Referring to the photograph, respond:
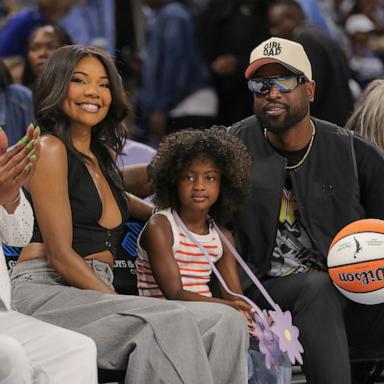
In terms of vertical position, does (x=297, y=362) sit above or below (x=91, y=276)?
below

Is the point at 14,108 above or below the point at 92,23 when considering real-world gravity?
below

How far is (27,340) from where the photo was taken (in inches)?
182

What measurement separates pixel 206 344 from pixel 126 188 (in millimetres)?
1259

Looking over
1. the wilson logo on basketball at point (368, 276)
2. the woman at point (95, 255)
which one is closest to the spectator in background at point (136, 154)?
the woman at point (95, 255)

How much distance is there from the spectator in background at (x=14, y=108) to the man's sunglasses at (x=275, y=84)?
1843 millimetres

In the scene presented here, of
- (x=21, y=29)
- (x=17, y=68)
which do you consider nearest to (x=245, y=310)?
(x=17, y=68)

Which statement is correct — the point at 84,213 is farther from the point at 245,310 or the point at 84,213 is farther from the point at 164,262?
the point at 245,310

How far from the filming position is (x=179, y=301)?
199 inches

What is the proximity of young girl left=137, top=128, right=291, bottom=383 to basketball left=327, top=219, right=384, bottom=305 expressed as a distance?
1.39ft

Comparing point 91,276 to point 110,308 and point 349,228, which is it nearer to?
point 110,308

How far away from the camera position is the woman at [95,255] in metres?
4.80

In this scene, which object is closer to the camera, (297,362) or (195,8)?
(297,362)

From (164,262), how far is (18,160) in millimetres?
923

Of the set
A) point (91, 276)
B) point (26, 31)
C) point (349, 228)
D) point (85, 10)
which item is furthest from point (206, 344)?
point (85, 10)
